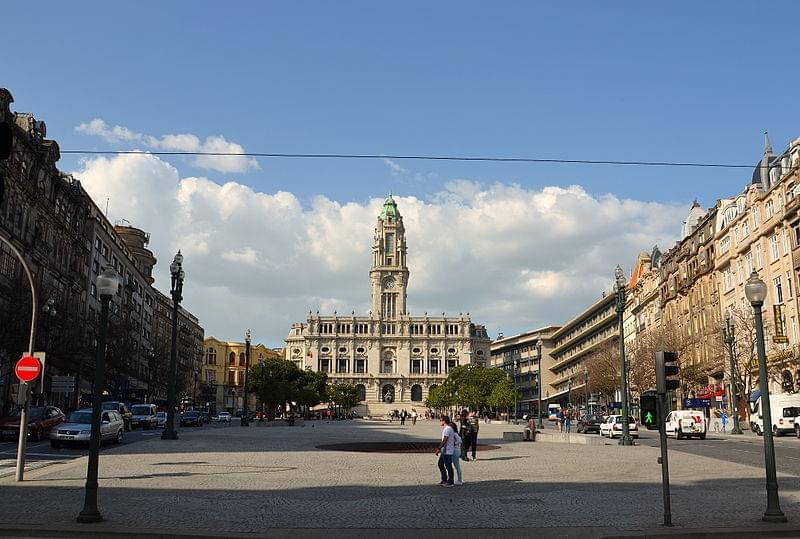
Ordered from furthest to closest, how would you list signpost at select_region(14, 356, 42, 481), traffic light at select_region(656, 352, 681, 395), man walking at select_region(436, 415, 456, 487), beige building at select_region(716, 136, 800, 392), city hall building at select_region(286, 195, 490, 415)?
city hall building at select_region(286, 195, 490, 415)
beige building at select_region(716, 136, 800, 392)
man walking at select_region(436, 415, 456, 487)
signpost at select_region(14, 356, 42, 481)
traffic light at select_region(656, 352, 681, 395)

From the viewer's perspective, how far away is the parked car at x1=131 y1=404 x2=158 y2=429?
173ft

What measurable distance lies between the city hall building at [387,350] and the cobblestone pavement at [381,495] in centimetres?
16785

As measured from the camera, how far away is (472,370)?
107m

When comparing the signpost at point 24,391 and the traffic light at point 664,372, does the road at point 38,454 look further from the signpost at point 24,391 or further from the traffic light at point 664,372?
the traffic light at point 664,372

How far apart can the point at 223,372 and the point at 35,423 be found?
447ft

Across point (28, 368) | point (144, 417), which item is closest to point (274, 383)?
point (144, 417)

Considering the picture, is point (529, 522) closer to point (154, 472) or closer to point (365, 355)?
point (154, 472)

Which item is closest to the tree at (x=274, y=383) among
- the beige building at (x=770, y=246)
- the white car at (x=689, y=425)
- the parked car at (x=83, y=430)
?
the beige building at (x=770, y=246)

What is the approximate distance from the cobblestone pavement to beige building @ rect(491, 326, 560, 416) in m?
137

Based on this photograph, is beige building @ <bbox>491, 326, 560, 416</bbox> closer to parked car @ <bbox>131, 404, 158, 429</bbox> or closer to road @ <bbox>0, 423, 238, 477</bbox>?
parked car @ <bbox>131, 404, 158, 429</bbox>

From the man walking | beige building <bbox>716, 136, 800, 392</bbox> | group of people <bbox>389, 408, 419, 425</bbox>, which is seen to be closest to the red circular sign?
the man walking

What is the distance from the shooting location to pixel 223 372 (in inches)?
6580

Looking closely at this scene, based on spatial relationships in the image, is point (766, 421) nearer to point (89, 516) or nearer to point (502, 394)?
point (89, 516)

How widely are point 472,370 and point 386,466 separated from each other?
279ft
